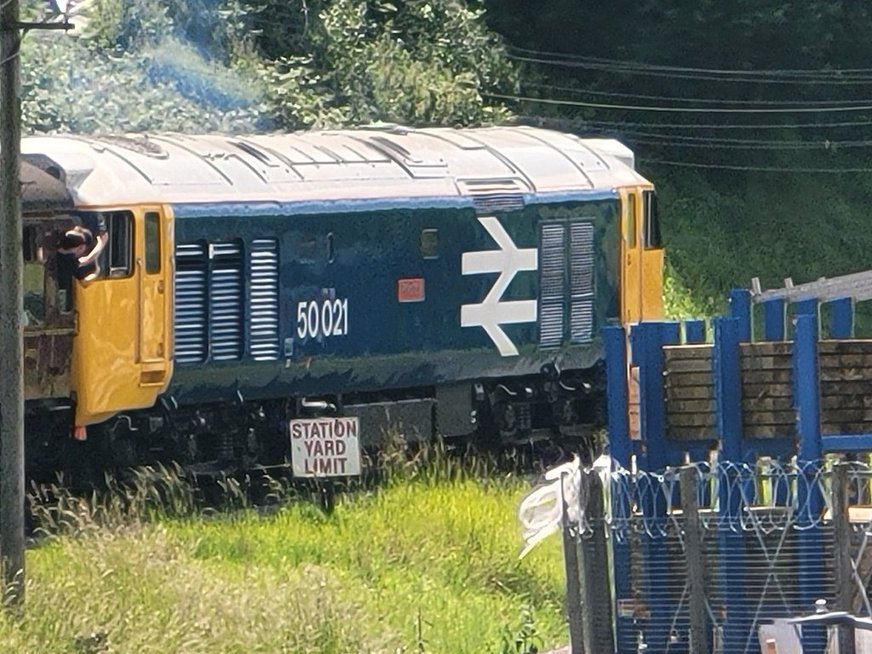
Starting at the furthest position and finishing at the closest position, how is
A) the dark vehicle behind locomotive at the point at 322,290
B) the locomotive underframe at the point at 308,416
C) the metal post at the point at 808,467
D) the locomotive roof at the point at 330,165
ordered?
1. the locomotive underframe at the point at 308,416
2. the locomotive roof at the point at 330,165
3. the dark vehicle behind locomotive at the point at 322,290
4. the metal post at the point at 808,467

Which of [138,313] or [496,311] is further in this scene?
[496,311]

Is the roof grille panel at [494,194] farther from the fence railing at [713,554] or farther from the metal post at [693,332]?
the fence railing at [713,554]

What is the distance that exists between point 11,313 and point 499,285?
30.1 feet

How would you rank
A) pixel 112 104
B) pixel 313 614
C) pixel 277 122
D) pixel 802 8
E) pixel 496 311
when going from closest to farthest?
pixel 313 614 → pixel 496 311 → pixel 112 104 → pixel 277 122 → pixel 802 8

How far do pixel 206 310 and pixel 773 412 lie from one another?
778cm

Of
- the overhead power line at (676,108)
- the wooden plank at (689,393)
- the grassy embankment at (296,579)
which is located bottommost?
the grassy embankment at (296,579)

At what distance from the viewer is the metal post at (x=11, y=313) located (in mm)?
12141

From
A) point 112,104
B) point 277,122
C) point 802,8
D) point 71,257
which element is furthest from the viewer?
point 802,8

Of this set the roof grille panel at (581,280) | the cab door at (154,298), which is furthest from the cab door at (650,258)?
the cab door at (154,298)

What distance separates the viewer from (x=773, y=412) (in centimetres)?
1155

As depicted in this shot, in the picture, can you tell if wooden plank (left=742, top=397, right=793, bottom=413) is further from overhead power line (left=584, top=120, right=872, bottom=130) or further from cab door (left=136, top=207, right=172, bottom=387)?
overhead power line (left=584, top=120, right=872, bottom=130)

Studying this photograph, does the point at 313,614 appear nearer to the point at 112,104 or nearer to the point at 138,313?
the point at 138,313

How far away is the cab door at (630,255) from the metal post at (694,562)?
12.1m

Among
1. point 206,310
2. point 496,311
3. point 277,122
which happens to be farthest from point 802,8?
point 206,310
